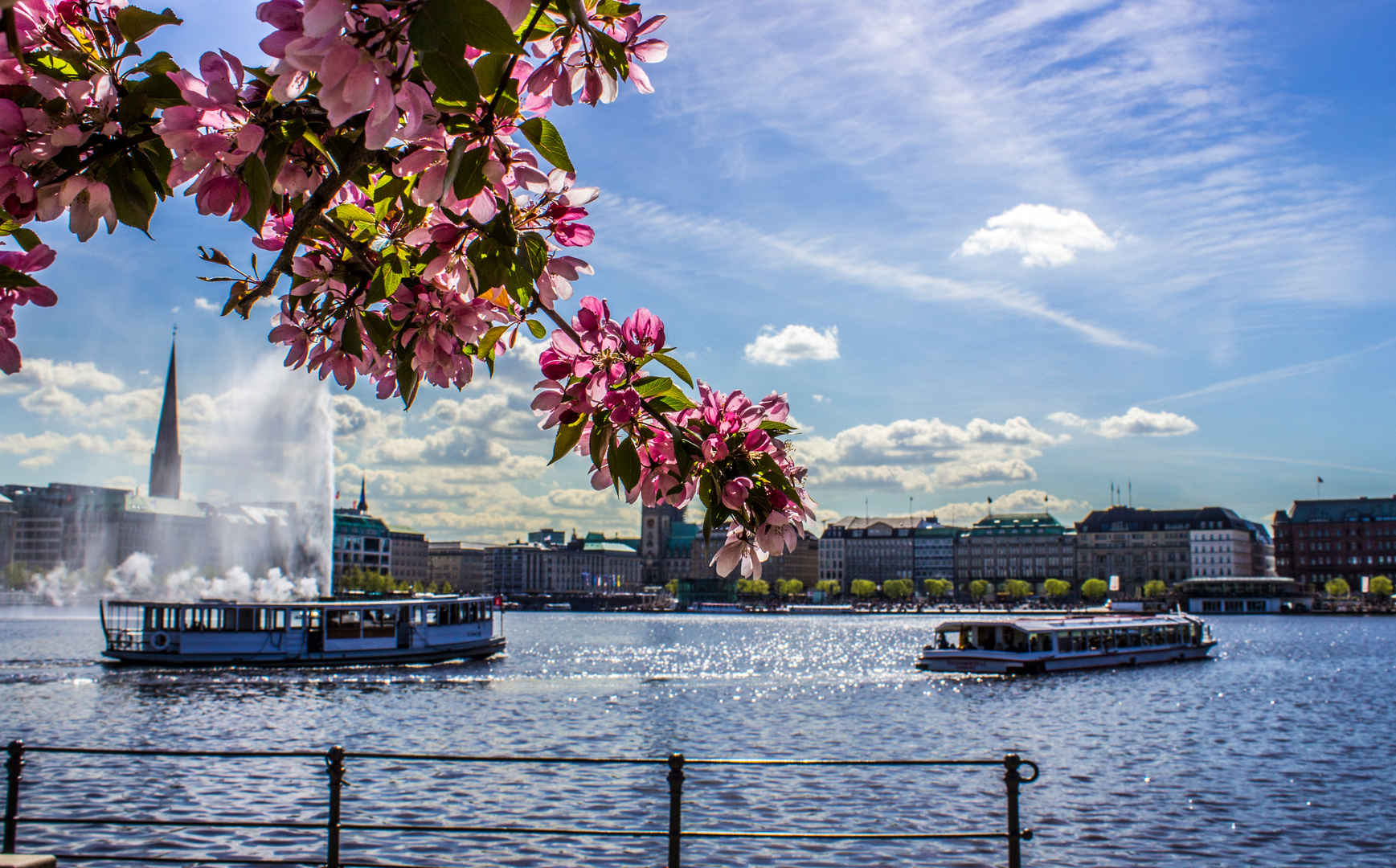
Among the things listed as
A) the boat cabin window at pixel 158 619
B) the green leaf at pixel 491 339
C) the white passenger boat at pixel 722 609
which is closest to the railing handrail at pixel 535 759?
the green leaf at pixel 491 339

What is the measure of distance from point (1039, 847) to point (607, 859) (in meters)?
7.44

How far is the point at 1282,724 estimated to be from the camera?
115 feet

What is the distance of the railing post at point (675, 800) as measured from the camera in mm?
7883

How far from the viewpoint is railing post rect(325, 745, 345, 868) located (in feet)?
26.4

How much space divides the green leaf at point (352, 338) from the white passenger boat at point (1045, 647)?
51127mm

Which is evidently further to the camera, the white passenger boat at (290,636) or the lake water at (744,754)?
the white passenger boat at (290,636)

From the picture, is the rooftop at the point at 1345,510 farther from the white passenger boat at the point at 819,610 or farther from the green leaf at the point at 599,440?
the green leaf at the point at 599,440

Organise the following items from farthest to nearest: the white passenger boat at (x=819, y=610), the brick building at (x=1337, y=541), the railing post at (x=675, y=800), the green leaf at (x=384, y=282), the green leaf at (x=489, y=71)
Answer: the white passenger boat at (x=819, y=610), the brick building at (x=1337, y=541), the railing post at (x=675, y=800), the green leaf at (x=384, y=282), the green leaf at (x=489, y=71)

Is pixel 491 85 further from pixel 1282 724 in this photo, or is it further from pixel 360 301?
pixel 1282 724

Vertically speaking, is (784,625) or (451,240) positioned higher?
(451,240)

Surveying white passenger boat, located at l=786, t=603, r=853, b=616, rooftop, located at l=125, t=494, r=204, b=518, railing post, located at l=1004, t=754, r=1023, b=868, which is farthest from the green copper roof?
railing post, located at l=1004, t=754, r=1023, b=868

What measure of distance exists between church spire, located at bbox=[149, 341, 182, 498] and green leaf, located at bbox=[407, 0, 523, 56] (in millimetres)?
182118

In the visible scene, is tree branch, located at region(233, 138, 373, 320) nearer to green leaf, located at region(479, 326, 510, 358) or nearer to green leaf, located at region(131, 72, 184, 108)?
green leaf, located at region(131, 72, 184, 108)

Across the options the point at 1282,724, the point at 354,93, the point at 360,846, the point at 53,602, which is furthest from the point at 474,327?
the point at 53,602
